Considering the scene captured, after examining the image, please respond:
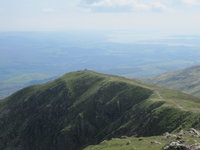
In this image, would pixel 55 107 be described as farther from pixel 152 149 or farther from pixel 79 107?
pixel 152 149

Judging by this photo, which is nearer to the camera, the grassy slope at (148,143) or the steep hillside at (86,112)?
the grassy slope at (148,143)

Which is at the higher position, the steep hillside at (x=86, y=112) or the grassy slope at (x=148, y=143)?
the grassy slope at (x=148, y=143)

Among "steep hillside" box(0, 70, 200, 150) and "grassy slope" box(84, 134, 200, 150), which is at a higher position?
"grassy slope" box(84, 134, 200, 150)

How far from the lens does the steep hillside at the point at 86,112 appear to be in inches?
3964

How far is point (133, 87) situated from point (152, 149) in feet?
296

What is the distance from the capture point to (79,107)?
14325 centimetres

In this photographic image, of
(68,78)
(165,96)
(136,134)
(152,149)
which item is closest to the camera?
(152,149)

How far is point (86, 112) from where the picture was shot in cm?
13788

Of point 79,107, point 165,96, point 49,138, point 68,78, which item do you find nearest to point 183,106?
point 165,96

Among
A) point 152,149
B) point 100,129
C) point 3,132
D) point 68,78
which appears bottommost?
point 3,132

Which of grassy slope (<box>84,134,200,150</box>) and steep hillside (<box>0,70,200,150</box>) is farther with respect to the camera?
steep hillside (<box>0,70,200,150</box>)

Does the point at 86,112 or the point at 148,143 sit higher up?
the point at 148,143

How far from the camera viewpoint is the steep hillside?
100694 mm

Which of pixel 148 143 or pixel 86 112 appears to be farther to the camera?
pixel 86 112
